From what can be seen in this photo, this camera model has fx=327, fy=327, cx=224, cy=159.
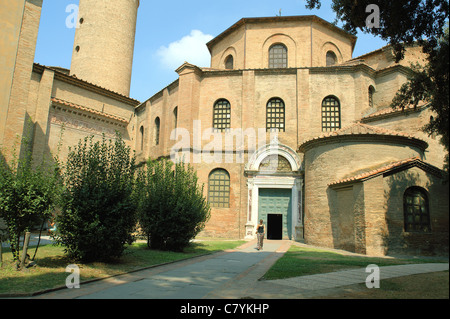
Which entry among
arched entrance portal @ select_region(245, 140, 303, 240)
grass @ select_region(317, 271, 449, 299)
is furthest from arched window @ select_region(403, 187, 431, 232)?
grass @ select_region(317, 271, 449, 299)

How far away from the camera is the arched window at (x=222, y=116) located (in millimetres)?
21906

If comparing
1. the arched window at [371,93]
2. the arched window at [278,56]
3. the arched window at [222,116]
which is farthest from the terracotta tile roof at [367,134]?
the arched window at [278,56]

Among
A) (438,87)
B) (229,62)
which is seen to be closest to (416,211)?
(438,87)

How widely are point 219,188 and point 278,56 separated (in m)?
11.1

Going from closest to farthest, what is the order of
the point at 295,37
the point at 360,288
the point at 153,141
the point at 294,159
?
1. the point at 360,288
2. the point at 294,159
3. the point at 295,37
4. the point at 153,141

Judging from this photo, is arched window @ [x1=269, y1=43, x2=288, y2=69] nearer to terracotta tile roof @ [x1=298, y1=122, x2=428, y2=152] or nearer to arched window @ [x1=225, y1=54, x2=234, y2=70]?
arched window @ [x1=225, y1=54, x2=234, y2=70]

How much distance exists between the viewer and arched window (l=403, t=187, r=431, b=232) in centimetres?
1338

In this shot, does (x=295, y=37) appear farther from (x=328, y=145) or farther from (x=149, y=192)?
(x=149, y=192)

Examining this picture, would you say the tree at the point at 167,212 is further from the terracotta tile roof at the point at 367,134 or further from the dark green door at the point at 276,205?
the terracotta tile roof at the point at 367,134

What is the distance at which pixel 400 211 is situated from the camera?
13359 mm

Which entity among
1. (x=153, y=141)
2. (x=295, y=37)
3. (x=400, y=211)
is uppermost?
(x=295, y=37)
